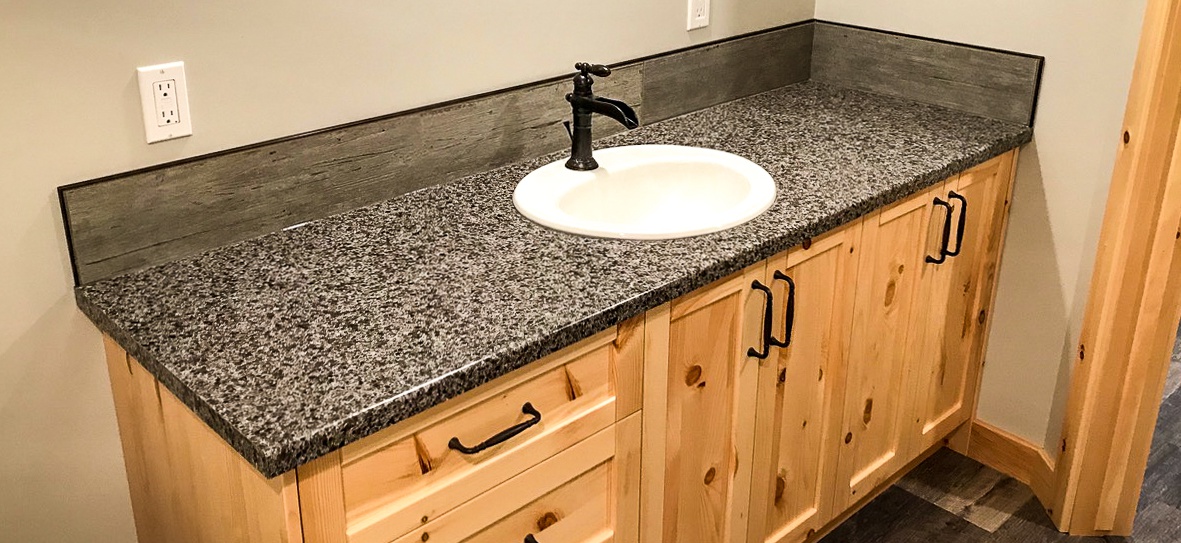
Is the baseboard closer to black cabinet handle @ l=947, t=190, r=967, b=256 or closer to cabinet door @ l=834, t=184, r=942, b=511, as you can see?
cabinet door @ l=834, t=184, r=942, b=511

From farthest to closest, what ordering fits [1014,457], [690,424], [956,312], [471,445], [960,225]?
[1014,457]
[956,312]
[960,225]
[690,424]
[471,445]

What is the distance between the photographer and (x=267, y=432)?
45.6 inches

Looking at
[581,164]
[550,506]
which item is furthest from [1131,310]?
[550,506]

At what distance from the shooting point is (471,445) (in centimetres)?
137

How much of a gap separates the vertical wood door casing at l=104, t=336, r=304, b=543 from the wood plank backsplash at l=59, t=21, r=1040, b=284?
0.19m

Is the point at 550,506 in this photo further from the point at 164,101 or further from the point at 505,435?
the point at 164,101

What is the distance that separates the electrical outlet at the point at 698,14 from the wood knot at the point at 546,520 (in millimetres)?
1142

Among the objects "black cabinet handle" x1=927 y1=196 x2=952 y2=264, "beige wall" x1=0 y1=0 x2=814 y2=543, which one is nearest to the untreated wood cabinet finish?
"beige wall" x1=0 y1=0 x2=814 y2=543

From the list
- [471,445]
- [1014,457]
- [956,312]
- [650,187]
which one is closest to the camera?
[471,445]

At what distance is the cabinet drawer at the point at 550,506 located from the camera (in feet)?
4.58

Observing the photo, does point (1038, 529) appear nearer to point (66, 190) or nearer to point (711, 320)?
point (711, 320)

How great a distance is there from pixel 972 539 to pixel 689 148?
1.06m

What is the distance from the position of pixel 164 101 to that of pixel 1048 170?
1711 millimetres

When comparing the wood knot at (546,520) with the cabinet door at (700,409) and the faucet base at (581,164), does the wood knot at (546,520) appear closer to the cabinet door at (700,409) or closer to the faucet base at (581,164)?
the cabinet door at (700,409)
